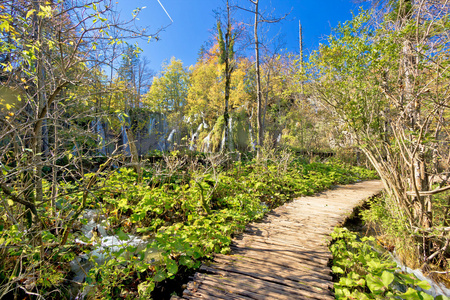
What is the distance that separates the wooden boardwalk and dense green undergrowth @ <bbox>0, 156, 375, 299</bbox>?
0.21 metres

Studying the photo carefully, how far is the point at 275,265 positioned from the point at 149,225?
2078 mm

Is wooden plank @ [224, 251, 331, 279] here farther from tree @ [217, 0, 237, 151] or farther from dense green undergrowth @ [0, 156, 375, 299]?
tree @ [217, 0, 237, 151]

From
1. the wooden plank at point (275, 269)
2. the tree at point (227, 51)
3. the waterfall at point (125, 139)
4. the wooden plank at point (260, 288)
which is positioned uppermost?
the tree at point (227, 51)

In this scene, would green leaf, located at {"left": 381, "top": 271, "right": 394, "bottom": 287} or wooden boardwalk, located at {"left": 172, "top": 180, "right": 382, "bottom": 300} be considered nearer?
green leaf, located at {"left": 381, "top": 271, "right": 394, "bottom": 287}

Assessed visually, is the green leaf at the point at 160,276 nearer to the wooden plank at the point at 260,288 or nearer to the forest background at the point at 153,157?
the forest background at the point at 153,157

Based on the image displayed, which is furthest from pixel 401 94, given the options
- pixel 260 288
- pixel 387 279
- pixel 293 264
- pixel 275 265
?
pixel 260 288

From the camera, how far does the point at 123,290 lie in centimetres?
212

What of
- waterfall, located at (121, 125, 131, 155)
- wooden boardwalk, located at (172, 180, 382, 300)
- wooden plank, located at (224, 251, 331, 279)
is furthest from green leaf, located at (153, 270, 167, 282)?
waterfall, located at (121, 125, 131, 155)

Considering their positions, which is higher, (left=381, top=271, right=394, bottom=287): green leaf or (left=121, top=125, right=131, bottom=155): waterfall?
(left=121, top=125, right=131, bottom=155): waterfall

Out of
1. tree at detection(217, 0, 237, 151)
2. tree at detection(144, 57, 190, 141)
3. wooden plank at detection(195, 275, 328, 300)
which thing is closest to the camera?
wooden plank at detection(195, 275, 328, 300)

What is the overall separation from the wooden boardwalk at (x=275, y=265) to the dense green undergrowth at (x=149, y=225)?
21 cm

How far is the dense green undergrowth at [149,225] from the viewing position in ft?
6.52

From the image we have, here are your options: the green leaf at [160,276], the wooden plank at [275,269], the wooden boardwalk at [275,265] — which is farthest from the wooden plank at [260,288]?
the green leaf at [160,276]

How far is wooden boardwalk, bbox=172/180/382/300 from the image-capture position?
1.96 meters
